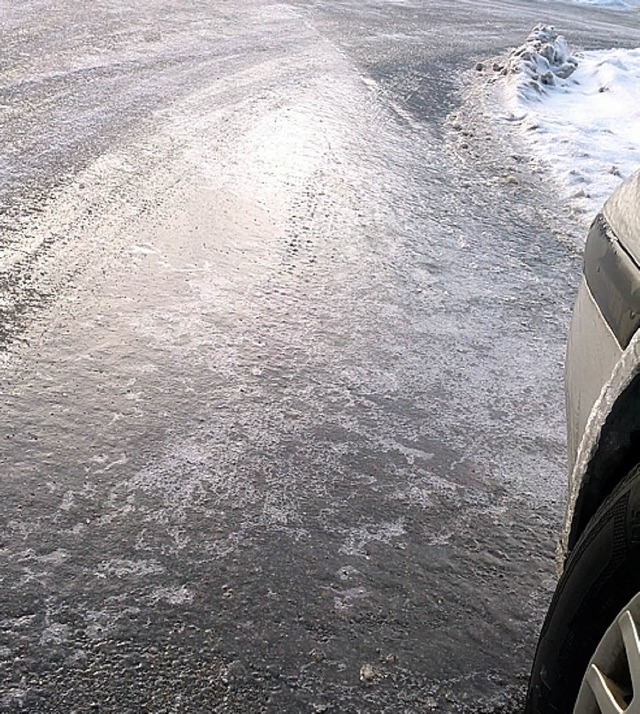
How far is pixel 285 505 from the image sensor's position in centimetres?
327

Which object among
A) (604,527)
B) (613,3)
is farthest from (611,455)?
(613,3)

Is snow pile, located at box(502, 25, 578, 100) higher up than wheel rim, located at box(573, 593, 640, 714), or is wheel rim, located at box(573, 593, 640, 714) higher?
snow pile, located at box(502, 25, 578, 100)

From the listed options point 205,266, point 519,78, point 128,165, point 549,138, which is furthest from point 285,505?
point 519,78

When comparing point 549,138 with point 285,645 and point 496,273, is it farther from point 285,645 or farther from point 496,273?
point 285,645

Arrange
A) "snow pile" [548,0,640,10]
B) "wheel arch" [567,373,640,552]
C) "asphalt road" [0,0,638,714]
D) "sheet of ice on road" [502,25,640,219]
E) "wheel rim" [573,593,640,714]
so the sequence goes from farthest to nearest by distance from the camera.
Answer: "snow pile" [548,0,640,10] < "sheet of ice on road" [502,25,640,219] < "asphalt road" [0,0,638,714] < "wheel arch" [567,373,640,552] < "wheel rim" [573,593,640,714]

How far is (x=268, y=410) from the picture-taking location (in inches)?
150

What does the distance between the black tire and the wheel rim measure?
0.03 metres

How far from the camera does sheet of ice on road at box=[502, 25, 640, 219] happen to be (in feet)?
24.5

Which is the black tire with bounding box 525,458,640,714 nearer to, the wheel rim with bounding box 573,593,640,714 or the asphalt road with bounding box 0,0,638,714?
the wheel rim with bounding box 573,593,640,714

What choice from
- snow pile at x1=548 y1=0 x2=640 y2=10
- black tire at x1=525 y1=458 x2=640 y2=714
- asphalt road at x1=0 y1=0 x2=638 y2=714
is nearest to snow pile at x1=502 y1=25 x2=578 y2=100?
asphalt road at x1=0 y1=0 x2=638 y2=714

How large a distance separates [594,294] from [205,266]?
9.76 ft

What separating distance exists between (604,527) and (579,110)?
8662 mm

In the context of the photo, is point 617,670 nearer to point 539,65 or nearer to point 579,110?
point 579,110

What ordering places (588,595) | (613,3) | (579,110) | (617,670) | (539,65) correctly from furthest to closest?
(613,3), (539,65), (579,110), (588,595), (617,670)
